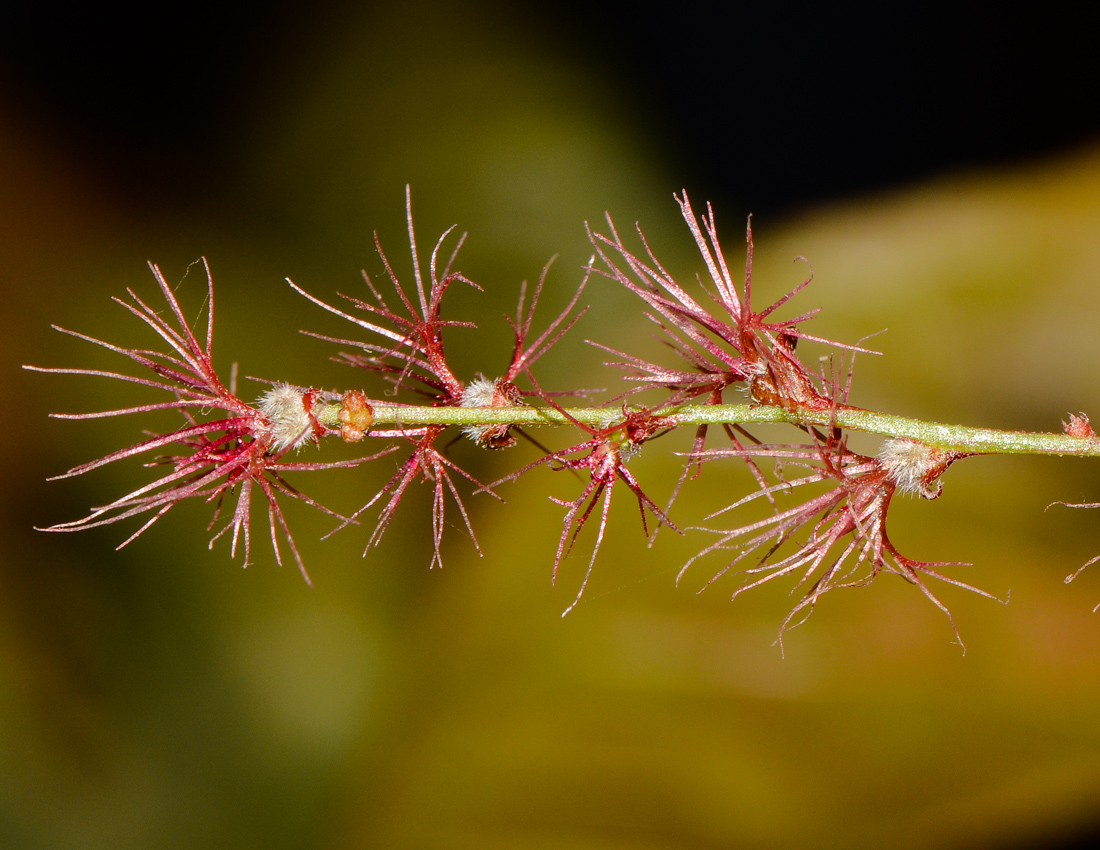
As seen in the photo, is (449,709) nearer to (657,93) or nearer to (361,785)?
(361,785)

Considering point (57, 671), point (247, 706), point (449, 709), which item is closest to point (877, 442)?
point (449, 709)

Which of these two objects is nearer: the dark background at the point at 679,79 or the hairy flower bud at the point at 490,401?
the hairy flower bud at the point at 490,401

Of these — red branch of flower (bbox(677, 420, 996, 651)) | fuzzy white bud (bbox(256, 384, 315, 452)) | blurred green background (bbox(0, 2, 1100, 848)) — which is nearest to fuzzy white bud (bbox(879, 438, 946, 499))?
red branch of flower (bbox(677, 420, 996, 651))

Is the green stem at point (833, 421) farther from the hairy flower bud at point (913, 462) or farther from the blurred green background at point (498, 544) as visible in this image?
the blurred green background at point (498, 544)

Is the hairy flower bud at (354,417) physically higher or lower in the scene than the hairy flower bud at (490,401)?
lower

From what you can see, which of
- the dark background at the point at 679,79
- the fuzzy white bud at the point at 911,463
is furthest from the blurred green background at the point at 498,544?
the fuzzy white bud at the point at 911,463

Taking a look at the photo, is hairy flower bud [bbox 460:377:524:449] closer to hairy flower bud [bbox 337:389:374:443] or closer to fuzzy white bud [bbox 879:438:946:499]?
hairy flower bud [bbox 337:389:374:443]

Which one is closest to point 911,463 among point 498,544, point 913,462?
point 913,462
